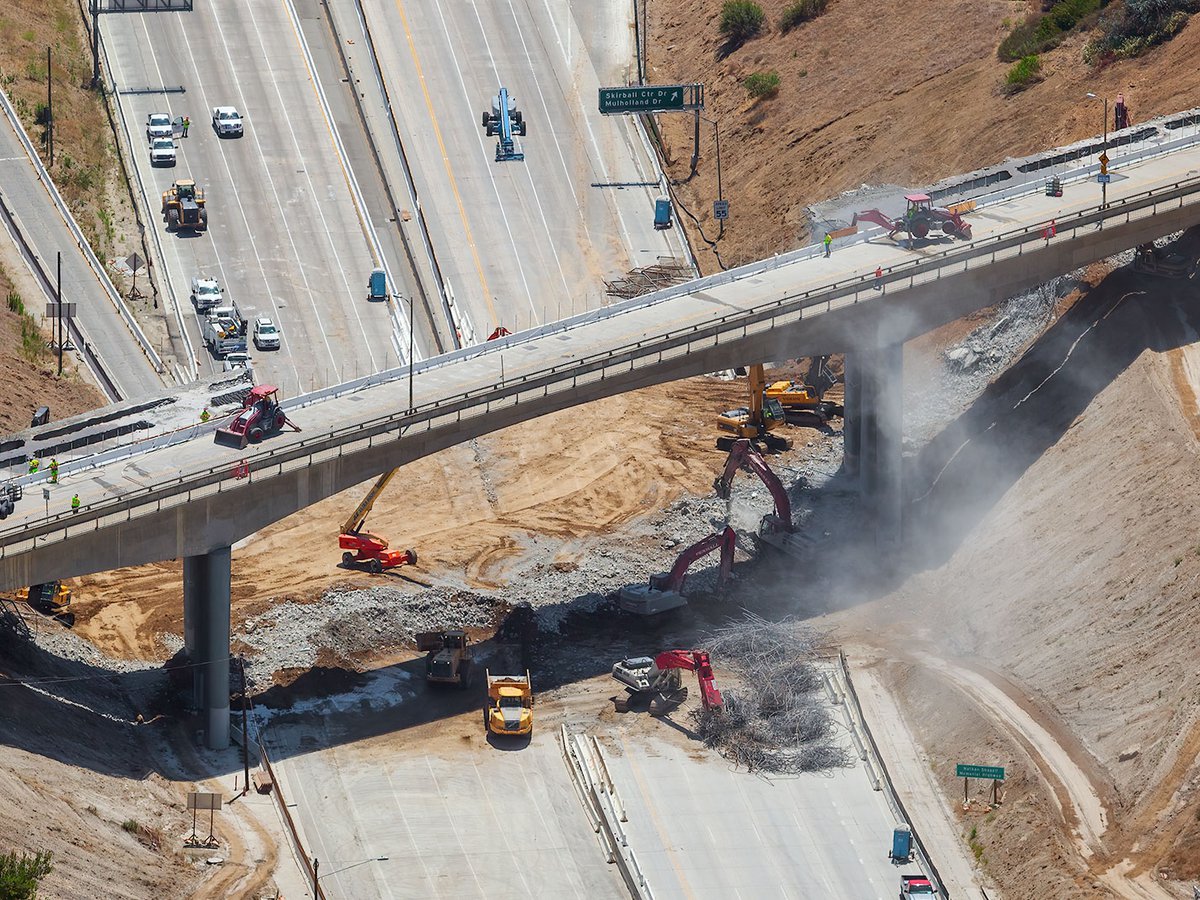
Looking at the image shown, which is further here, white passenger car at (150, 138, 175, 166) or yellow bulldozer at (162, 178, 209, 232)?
white passenger car at (150, 138, 175, 166)

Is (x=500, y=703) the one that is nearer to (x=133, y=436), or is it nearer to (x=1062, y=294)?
(x=133, y=436)

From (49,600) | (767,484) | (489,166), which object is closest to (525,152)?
(489,166)

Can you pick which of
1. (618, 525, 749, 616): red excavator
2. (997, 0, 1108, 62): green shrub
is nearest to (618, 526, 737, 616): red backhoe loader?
(618, 525, 749, 616): red excavator

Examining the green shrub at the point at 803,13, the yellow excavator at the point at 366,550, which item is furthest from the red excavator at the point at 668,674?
the green shrub at the point at 803,13

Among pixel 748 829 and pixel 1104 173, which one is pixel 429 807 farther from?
pixel 1104 173

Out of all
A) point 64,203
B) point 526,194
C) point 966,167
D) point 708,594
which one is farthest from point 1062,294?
point 64,203

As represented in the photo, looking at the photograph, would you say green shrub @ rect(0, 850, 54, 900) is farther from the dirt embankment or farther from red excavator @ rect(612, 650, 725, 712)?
the dirt embankment

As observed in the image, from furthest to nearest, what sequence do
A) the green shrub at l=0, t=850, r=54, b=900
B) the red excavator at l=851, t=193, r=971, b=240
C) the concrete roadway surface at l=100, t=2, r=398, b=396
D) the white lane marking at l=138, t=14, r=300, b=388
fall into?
the concrete roadway surface at l=100, t=2, r=398, b=396
the white lane marking at l=138, t=14, r=300, b=388
the red excavator at l=851, t=193, r=971, b=240
the green shrub at l=0, t=850, r=54, b=900
